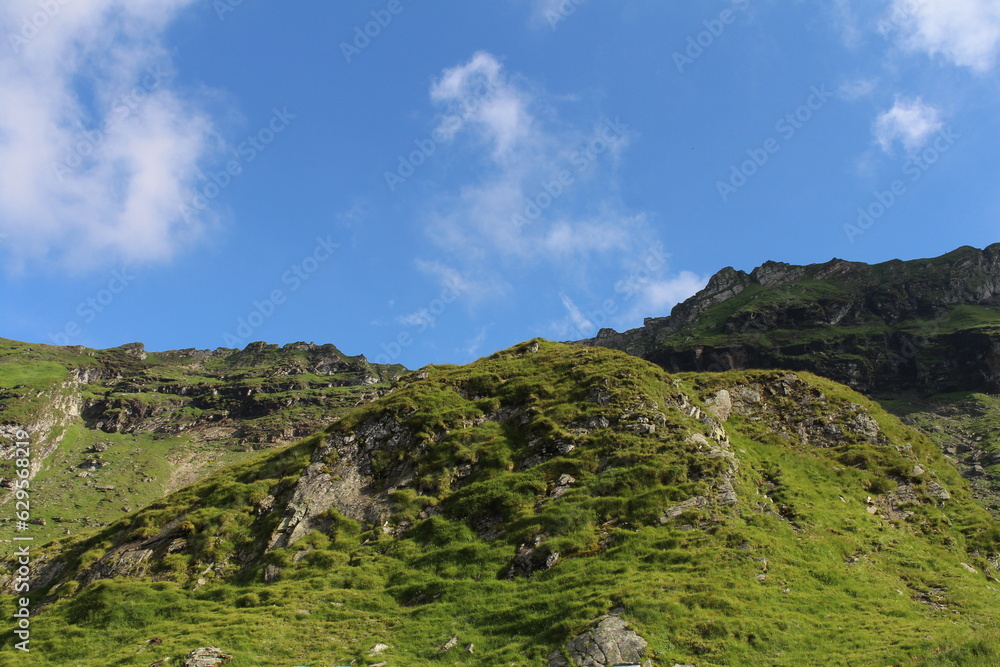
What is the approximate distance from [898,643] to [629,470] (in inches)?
639

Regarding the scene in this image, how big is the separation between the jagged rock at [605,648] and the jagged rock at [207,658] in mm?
13851

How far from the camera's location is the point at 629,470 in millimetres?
37219

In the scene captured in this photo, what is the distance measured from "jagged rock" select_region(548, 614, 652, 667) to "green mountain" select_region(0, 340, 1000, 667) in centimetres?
10

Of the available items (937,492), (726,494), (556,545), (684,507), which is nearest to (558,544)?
(556,545)

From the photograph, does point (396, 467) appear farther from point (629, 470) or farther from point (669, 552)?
point (669, 552)

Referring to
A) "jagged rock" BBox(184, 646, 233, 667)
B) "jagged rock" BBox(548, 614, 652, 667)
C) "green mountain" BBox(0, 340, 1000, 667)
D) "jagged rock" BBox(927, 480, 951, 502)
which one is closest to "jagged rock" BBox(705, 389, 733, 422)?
"green mountain" BBox(0, 340, 1000, 667)

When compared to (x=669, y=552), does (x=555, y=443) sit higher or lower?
higher

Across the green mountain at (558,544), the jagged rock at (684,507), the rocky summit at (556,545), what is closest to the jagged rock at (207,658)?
the rocky summit at (556,545)

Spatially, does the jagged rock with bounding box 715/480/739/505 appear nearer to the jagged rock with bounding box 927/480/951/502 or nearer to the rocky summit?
the rocky summit

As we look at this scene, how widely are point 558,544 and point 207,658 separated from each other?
17260 mm

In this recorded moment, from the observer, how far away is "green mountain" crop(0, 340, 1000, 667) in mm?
25609

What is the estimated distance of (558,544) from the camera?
107ft

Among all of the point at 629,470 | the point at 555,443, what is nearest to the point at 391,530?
the point at 555,443

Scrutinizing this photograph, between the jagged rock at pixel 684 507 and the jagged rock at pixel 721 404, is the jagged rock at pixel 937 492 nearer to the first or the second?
the jagged rock at pixel 721 404
